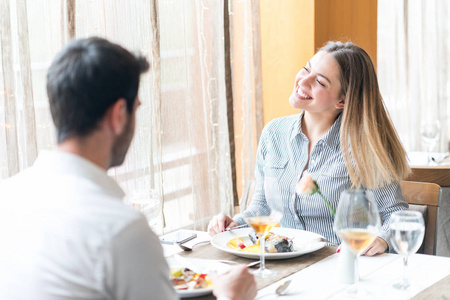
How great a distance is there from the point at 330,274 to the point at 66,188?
30.7 inches

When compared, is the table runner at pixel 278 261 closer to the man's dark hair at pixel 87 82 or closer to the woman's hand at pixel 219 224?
the woman's hand at pixel 219 224

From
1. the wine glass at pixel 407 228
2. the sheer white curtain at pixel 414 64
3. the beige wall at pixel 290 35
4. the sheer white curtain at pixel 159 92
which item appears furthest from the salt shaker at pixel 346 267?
the sheer white curtain at pixel 414 64

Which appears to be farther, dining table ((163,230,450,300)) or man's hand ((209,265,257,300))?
dining table ((163,230,450,300))

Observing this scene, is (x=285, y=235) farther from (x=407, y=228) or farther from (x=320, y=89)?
(x=320, y=89)

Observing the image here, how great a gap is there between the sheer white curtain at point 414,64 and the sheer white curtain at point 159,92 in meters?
2.34

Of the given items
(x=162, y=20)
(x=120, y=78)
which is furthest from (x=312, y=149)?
(x=120, y=78)

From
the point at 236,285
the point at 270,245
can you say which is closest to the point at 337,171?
the point at 270,245

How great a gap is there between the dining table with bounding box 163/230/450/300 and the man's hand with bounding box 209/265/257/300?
0.12 meters

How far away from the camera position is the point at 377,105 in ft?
7.11

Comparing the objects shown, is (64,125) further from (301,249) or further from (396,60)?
(396,60)

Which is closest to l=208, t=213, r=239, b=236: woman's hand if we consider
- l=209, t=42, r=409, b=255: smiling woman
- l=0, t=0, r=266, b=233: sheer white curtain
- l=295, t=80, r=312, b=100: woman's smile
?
l=209, t=42, r=409, b=255: smiling woman

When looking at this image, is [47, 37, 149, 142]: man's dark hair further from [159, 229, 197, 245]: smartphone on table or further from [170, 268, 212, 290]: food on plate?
A: [159, 229, 197, 245]: smartphone on table

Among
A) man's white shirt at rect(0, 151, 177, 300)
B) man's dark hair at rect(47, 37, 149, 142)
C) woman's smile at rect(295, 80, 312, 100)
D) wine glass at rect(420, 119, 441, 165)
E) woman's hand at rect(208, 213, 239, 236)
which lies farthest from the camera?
wine glass at rect(420, 119, 441, 165)

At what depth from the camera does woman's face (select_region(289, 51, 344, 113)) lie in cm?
217
